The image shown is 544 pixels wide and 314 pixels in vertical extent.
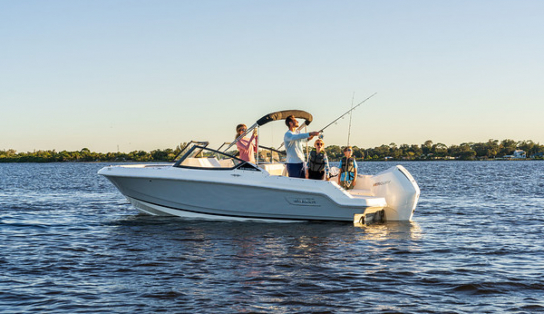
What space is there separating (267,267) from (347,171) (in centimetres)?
512

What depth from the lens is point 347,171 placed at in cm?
1245

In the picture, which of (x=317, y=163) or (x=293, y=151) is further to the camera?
(x=317, y=163)

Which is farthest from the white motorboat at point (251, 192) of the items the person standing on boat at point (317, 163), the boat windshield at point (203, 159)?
the person standing on boat at point (317, 163)

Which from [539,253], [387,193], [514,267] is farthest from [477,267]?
[387,193]

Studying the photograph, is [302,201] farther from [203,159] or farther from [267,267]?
[267,267]

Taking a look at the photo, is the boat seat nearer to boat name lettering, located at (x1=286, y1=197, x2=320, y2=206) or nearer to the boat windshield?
the boat windshield

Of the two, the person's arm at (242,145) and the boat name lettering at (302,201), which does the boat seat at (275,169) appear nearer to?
the person's arm at (242,145)

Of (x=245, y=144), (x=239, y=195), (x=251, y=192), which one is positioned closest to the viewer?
(x=251, y=192)

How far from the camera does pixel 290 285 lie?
22.4 ft

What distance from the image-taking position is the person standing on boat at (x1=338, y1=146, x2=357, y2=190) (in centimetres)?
1237

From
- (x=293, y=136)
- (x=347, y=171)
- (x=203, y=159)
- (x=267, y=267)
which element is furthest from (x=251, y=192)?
(x=267, y=267)

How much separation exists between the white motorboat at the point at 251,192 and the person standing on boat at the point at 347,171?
30cm

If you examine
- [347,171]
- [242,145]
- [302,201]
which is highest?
[242,145]

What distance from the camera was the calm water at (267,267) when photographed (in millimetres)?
6090
